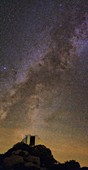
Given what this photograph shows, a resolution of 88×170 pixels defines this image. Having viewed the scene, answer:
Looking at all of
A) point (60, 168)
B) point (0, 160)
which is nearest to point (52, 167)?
point (60, 168)

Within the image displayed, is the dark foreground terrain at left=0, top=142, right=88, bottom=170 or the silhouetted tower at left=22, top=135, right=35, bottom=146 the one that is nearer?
the dark foreground terrain at left=0, top=142, right=88, bottom=170

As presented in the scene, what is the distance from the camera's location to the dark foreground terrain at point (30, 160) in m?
134

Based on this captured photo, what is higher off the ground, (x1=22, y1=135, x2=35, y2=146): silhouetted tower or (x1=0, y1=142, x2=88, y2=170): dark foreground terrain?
(x1=22, y1=135, x2=35, y2=146): silhouetted tower

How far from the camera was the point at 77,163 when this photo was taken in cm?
14788

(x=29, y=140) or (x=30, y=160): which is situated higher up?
(x=29, y=140)

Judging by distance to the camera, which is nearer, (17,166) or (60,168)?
(17,166)

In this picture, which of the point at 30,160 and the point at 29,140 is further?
the point at 29,140

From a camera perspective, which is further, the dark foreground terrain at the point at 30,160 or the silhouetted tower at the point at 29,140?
the silhouetted tower at the point at 29,140

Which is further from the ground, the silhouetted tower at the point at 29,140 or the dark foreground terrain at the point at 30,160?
the silhouetted tower at the point at 29,140

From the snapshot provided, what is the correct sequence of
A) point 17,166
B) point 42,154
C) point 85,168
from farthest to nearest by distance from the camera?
point 85,168, point 42,154, point 17,166

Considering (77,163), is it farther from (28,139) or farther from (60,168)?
(28,139)

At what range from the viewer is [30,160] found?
138375 millimetres

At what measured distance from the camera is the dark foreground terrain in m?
134

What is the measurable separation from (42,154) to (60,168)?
1290cm
